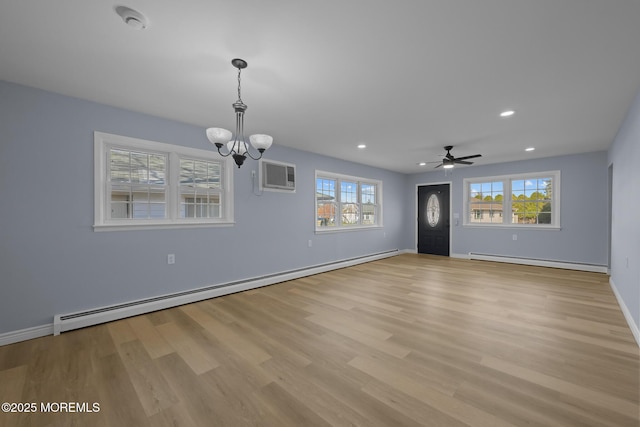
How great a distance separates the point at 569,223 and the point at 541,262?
1015 mm

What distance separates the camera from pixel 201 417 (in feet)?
5.38

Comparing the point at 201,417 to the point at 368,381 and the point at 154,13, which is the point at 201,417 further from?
the point at 154,13

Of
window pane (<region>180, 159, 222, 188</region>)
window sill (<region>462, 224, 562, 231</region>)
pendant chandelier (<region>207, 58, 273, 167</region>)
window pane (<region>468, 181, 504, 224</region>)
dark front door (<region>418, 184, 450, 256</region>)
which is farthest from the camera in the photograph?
dark front door (<region>418, 184, 450, 256</region>)

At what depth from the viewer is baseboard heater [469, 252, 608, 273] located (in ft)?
17.9

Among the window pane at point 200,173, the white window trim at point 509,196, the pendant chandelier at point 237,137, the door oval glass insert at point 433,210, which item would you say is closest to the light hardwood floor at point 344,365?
the window pane at point 200,173

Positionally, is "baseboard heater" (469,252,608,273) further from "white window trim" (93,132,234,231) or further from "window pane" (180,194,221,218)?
"window pane" (180,194,221,218)

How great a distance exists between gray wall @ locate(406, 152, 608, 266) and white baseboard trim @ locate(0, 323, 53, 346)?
816 centimetres

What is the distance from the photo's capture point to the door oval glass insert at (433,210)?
25.5ft

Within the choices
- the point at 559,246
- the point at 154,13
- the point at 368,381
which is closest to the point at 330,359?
the point at 368,381

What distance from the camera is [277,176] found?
15.5ft

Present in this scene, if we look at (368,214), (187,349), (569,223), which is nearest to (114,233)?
(187,349)

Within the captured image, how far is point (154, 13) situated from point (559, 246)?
7.84 meters

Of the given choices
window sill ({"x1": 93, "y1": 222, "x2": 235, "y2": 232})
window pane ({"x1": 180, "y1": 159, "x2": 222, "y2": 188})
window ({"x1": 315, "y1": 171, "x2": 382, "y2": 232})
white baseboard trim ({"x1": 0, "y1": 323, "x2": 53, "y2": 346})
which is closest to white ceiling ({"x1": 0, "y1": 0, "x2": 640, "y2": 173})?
window pane ({"x1": 180, "y1": 159, "x2": 222, "y2": 188})

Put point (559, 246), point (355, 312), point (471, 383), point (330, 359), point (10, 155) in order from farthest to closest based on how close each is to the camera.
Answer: point (559, 246) → point (355, 312) → point (10, 155) → point (330, 359) → point (471, 383)
